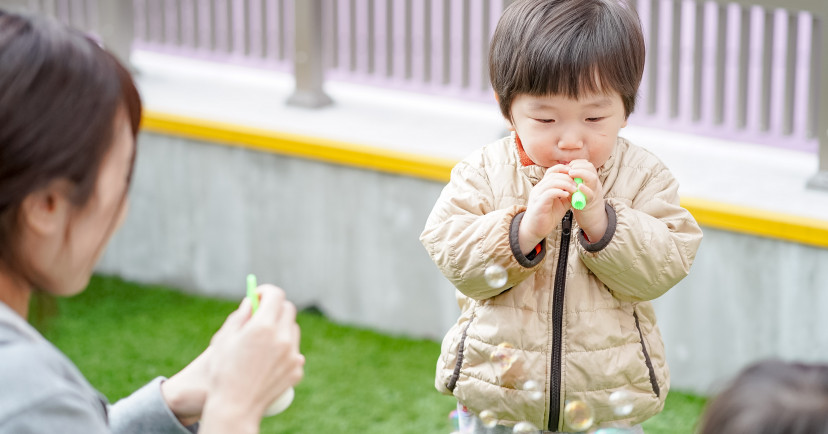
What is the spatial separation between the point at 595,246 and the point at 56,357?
1109mm

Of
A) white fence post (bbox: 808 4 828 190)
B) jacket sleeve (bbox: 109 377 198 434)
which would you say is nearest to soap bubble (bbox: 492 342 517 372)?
jacket sleeve (bbox: 109 377 198 434)

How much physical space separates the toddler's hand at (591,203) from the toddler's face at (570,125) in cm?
3

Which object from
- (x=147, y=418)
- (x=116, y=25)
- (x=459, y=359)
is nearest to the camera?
(x=147, y=418)

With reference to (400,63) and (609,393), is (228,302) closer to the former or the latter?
(400,63)

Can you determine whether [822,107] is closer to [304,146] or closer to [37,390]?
[304,146]

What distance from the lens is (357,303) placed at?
459cm

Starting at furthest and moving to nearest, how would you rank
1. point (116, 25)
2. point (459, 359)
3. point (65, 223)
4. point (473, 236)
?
point (116, 25) < point (459, 359) < point (473, 236) < point (65, 223)

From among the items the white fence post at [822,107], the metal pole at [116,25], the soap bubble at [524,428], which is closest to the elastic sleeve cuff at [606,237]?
the soap bubble at [524,428]

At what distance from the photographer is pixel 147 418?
5.90ft

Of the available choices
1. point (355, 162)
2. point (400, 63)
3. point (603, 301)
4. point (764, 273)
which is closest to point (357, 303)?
point (355, 162)

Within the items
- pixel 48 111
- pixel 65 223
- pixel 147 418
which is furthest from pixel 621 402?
pixel 48 111

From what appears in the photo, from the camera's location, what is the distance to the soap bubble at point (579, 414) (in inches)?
90.2

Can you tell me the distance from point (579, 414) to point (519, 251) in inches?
14.0

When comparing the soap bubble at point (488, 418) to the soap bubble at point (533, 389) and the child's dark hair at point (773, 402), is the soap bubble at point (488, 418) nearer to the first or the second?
the soap bubble at point (533, 389)
